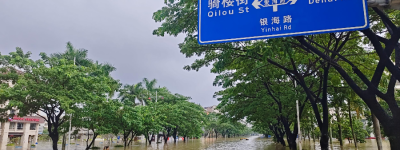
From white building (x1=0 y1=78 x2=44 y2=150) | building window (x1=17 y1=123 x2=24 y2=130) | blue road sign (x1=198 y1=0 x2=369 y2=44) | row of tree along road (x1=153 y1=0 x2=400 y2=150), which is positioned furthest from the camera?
building window (x1=17 y1=123 x2=24 y2=130)

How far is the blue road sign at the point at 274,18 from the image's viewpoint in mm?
4672

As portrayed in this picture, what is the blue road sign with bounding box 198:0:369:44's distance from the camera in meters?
4.67

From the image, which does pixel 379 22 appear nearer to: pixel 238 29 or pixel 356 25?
pixel 356 25

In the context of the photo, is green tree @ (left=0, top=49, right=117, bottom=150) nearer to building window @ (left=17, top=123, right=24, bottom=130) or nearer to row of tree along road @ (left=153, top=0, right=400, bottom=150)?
row of tree along road @ (left=153, top=0, right=400, bottom=150)

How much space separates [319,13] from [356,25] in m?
0.63

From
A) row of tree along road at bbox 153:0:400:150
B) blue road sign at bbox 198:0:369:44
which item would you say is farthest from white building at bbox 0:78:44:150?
blue road sign at bbox 198:0:369:44

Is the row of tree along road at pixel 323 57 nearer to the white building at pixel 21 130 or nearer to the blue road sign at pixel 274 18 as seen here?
the blue road sign at pixel 274 18

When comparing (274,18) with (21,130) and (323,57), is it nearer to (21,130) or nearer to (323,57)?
(323,57)

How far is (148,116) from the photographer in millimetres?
25969

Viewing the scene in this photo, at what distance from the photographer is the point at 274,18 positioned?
4988mm

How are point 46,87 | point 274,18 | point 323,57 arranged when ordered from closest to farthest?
point 274,18, point 323,57, point 46,87

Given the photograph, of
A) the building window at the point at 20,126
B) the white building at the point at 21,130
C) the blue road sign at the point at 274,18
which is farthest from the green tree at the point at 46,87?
the building window at the point at 20,126

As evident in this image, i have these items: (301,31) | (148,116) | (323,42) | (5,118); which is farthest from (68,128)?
(301,31)

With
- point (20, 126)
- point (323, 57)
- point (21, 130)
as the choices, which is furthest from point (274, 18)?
point (20, 126)
